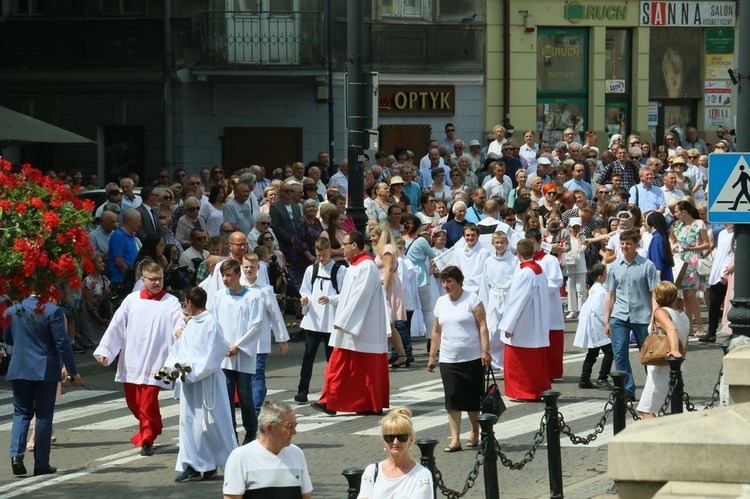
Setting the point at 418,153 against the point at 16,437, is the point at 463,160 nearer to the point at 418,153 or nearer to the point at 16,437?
the point at 418,153

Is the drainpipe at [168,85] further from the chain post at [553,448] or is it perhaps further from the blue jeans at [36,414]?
the chain post at [553,448]

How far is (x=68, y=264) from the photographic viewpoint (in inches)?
437

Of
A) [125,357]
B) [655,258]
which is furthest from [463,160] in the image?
[125,357]

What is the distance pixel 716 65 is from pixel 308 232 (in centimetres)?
1819

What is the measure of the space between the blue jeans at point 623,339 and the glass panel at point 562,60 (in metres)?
19.8

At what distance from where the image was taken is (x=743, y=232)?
12750 mm

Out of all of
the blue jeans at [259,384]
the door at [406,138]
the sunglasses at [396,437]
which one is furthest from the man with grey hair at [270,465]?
the door at [406,138]

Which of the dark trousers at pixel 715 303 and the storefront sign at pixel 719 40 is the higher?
the storefront sign at pixel 719 40

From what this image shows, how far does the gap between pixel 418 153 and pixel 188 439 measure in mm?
21291

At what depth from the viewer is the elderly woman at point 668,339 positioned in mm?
13406

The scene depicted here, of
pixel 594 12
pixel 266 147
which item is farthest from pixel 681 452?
pixel 594 12

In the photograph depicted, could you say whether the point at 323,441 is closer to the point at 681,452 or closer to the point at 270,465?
the point at 270,465

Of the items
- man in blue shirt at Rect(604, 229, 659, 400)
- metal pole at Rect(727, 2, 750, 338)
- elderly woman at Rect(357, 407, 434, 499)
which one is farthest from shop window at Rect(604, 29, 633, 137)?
elderly woman at Rect(357, 407, 434, 499)

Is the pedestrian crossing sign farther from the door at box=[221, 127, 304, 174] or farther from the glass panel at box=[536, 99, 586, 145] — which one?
the glass panel at box=[536, 99, 586, 145]
